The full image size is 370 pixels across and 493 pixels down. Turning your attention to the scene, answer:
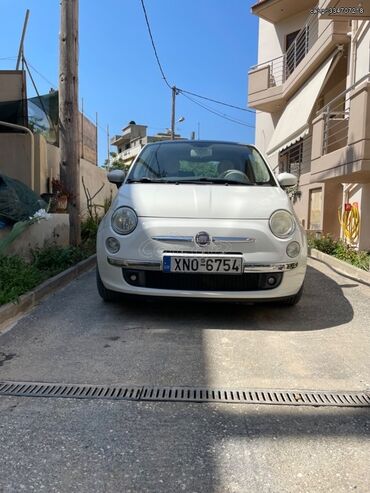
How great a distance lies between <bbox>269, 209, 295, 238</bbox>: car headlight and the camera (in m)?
3.82

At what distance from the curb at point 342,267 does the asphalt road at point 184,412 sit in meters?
1.86

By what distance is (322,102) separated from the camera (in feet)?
44.0

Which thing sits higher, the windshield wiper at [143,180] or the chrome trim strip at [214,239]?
the windshield wiper at [143,180]

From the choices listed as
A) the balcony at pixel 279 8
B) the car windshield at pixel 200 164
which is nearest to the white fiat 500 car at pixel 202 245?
the car windshield at pixel 200 164

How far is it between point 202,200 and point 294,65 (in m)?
13.2

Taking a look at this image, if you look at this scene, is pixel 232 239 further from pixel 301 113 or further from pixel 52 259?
pixel 301 113

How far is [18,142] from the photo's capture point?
6.68 meters

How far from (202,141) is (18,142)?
300 centimetres

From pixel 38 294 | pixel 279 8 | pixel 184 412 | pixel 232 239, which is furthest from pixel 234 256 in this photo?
pixel 279 8

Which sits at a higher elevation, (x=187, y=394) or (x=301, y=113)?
(x=301, y=113)

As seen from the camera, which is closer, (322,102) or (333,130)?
(333,130)

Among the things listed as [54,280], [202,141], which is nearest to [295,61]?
[202,141]

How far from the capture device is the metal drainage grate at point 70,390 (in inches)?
102

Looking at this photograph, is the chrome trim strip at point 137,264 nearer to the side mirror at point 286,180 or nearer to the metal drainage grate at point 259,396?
the metal drainage grate at point 259,396
